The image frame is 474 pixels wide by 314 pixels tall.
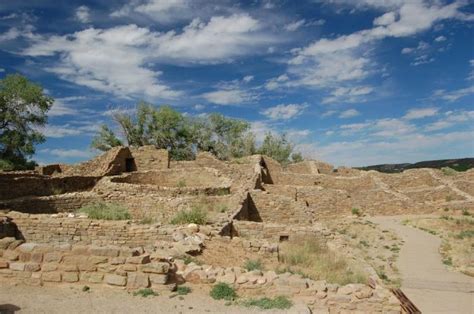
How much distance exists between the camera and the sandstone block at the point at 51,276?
750cm

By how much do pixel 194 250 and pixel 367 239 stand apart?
1029cm

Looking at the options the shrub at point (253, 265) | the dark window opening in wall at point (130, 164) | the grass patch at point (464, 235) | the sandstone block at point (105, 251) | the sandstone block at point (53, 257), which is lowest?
the grass patch at point (464, 235)

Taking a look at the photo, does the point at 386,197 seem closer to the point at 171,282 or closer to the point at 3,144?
the point at 171,282

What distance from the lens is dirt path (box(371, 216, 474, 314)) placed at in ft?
32.8

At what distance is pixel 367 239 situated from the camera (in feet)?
57.9

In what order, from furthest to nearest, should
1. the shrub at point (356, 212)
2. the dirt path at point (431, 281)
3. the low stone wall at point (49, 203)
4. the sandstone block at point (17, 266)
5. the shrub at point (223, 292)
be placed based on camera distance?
the shrub at point (356, 212), the low stone wall at point (49, 203), the dirt path at point (431, 281), the sandstone block at point (17, 266), the shrub at point (223, 292)

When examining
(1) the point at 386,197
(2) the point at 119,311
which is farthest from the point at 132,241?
(1) the point at 386,197

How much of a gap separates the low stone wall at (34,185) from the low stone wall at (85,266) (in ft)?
35.3

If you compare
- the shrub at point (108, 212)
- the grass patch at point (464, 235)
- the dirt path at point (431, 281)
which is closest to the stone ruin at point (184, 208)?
the shrub at point (108, 212)

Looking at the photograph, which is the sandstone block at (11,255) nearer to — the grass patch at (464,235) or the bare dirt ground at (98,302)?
the bare dirt ground at (98,302)

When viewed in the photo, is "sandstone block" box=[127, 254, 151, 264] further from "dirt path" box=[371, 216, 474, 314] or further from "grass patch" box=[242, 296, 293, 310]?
"dirt path" box=[371, 216, 474, 314]

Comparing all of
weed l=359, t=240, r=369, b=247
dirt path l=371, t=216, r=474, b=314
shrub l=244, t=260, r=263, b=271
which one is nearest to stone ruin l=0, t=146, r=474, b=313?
shrub l=244, t=260, r=263, b=271

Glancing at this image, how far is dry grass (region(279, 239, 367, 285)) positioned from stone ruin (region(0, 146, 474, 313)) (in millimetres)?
364

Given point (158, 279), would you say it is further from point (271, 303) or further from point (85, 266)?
point (271, 303)
